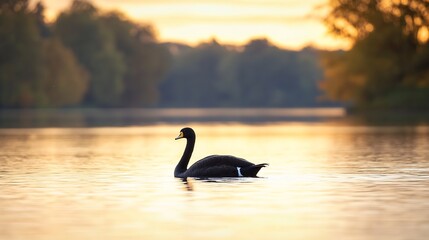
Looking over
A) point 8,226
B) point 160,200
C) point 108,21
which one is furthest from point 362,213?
point 108,21

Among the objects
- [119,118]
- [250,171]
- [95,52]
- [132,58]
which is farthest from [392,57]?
[132,58]

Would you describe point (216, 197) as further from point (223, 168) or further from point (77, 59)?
point (77, 59)

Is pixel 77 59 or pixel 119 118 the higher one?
pixel 77 59

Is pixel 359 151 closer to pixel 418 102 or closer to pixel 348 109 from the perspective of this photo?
pixel 418 102

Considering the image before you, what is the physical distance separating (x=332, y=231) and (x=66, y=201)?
5.85m

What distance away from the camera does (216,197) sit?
19250 mm

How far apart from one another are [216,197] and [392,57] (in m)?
75.6

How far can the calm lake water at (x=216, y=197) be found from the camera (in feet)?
48.0

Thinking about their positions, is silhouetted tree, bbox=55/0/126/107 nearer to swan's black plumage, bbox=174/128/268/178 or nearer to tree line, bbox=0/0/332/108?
tree line, bbox=0/0/332/108

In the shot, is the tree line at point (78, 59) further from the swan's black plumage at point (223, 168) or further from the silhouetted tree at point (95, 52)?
the swan's black plumage at point (223, 168)

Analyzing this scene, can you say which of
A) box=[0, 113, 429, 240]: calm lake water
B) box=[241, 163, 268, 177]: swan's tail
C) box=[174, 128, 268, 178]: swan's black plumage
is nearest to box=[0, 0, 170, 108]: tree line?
box=[0, 113, 429, 240]: calm lake water

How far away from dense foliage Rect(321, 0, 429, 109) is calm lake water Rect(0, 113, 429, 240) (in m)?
56.3

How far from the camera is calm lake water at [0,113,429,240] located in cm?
1463

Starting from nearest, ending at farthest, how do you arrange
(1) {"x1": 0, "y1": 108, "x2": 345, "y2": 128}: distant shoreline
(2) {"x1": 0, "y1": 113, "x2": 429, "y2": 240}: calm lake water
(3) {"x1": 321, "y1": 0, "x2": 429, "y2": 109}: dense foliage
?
(2) {"x1": 0, "y1": 113, "x2": 429, "y2": 240}: calm lake water
(1) {"x1": 0, "y1": 108, "x2": 345, "y2": 128}: distant shoreline
(3) {"x1": 321, "y1": 0, "x2": 429, "y2": 109}: dense foliage
